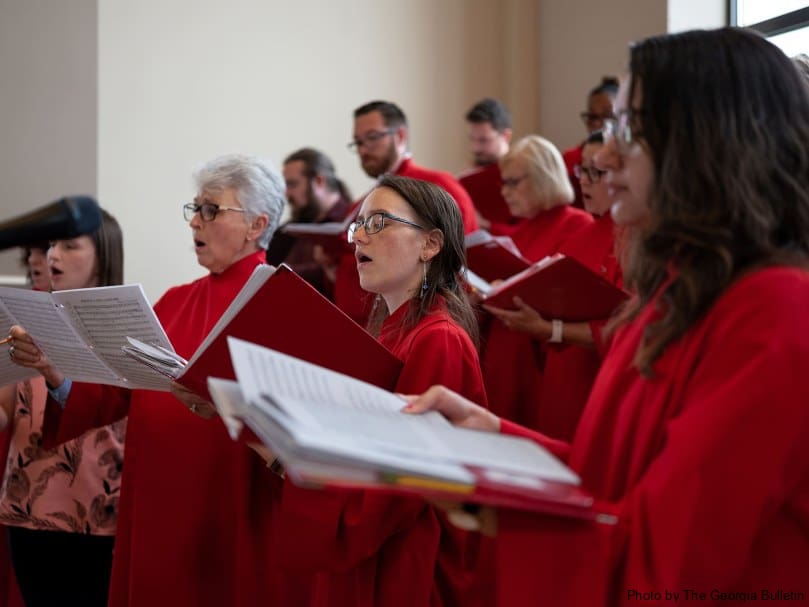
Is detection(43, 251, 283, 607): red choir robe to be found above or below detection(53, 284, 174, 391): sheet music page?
below

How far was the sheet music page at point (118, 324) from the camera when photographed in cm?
247

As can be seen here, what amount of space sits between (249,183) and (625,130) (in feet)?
6.68

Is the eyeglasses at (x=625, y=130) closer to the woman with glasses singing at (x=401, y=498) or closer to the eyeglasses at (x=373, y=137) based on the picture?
the woman with glasses singing at (x=401, y=498)

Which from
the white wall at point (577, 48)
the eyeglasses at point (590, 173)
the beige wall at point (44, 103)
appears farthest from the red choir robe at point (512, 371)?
the beige wall at point (44, 103)

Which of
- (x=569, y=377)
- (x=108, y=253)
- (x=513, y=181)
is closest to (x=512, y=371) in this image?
(x=569, y=377)

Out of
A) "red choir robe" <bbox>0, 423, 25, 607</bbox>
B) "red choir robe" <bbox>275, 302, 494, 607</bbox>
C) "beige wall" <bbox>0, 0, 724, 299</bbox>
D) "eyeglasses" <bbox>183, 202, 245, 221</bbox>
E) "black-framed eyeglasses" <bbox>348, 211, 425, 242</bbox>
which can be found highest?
"beige wall" <bbox>0, 0, 724, 299</bbox>

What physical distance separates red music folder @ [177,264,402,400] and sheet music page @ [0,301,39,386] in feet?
3.21

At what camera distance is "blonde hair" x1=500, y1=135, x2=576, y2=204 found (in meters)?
4.32

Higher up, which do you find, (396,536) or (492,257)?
(492,257)

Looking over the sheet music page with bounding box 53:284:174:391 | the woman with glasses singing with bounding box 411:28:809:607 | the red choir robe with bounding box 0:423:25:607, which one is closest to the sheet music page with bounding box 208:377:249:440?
the woman with glasses singing with bounding box 411:28:809:607

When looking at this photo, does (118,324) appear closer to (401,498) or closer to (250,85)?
(401,498)

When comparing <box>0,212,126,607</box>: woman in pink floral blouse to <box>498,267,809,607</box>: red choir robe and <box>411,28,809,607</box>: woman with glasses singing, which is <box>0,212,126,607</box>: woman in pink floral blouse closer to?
<box>411,28,809,607</box>: woman with glasses singing

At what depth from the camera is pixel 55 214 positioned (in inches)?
50.1

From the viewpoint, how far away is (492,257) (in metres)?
3.73
